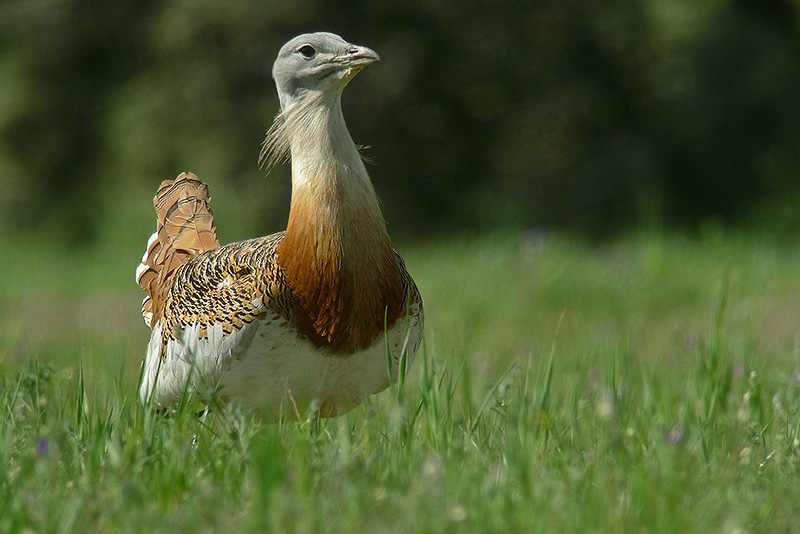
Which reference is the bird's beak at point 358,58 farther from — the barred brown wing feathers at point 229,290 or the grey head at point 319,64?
the barred brown wing feathers at point 229,290

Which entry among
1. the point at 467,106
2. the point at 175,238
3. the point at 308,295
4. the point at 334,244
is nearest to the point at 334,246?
the point at 334,244

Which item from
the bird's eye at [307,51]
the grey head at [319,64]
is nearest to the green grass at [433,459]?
the grey head at [319,64]

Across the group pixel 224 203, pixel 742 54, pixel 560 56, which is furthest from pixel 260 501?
pixel 742 54

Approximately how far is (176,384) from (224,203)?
7769 millimetres

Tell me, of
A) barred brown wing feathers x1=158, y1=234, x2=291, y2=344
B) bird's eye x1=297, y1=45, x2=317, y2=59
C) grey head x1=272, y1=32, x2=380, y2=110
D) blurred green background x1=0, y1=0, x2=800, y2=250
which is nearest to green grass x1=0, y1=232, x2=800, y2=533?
barred brown wing feathers x1=158, y1=234, x2=291, y2=344

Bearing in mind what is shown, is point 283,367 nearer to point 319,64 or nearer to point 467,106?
point 319,64

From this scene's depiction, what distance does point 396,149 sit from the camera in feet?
36.0

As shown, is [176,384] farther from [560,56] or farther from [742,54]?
[742,54]

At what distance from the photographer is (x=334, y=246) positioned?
112 inches

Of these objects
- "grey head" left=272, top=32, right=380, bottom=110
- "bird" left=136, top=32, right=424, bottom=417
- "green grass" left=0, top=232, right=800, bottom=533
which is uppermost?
"grey head" left=272, top=32, right=380, bottom=110

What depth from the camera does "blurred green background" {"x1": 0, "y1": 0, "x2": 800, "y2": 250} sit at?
10648 millimetres

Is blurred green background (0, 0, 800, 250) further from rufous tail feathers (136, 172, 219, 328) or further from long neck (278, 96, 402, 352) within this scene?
long neck (278, 96, 402, 352)

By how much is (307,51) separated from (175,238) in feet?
4.22

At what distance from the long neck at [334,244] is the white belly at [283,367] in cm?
5
